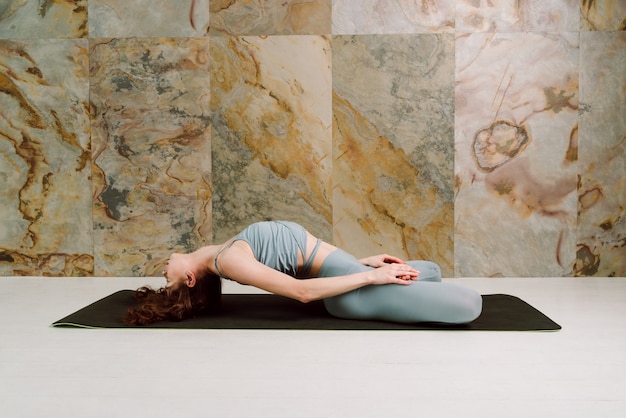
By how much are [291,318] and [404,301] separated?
609mm

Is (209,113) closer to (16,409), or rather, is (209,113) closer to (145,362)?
(145,362)

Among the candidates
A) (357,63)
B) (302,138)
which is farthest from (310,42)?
(302,138)

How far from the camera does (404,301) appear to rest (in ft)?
9.95

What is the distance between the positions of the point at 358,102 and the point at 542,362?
2.52 metres

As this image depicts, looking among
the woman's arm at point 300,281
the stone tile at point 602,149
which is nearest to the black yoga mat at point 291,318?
the woman's arm at point 300,281

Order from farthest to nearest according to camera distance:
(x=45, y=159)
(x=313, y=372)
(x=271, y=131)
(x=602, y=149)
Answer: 1. (x=45, y=159)
2. (x=271, y=131)
3. (x=602, y=149)
4. (x=313, y=372)

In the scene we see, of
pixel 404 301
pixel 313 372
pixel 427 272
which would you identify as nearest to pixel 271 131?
pixel 427 272

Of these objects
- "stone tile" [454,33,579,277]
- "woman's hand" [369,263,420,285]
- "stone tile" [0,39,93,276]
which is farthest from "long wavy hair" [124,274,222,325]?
"stone tile" [454,33,579,277]

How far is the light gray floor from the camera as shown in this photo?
2.06 m

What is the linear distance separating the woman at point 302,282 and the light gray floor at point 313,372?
0.13m

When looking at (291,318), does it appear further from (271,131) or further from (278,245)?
(271,131)

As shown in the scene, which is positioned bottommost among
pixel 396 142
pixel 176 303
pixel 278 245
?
pixel 176 303

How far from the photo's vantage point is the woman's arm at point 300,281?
9.71ft

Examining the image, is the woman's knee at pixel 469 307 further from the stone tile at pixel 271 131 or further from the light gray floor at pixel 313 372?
the stone tile at pixel 271 131
